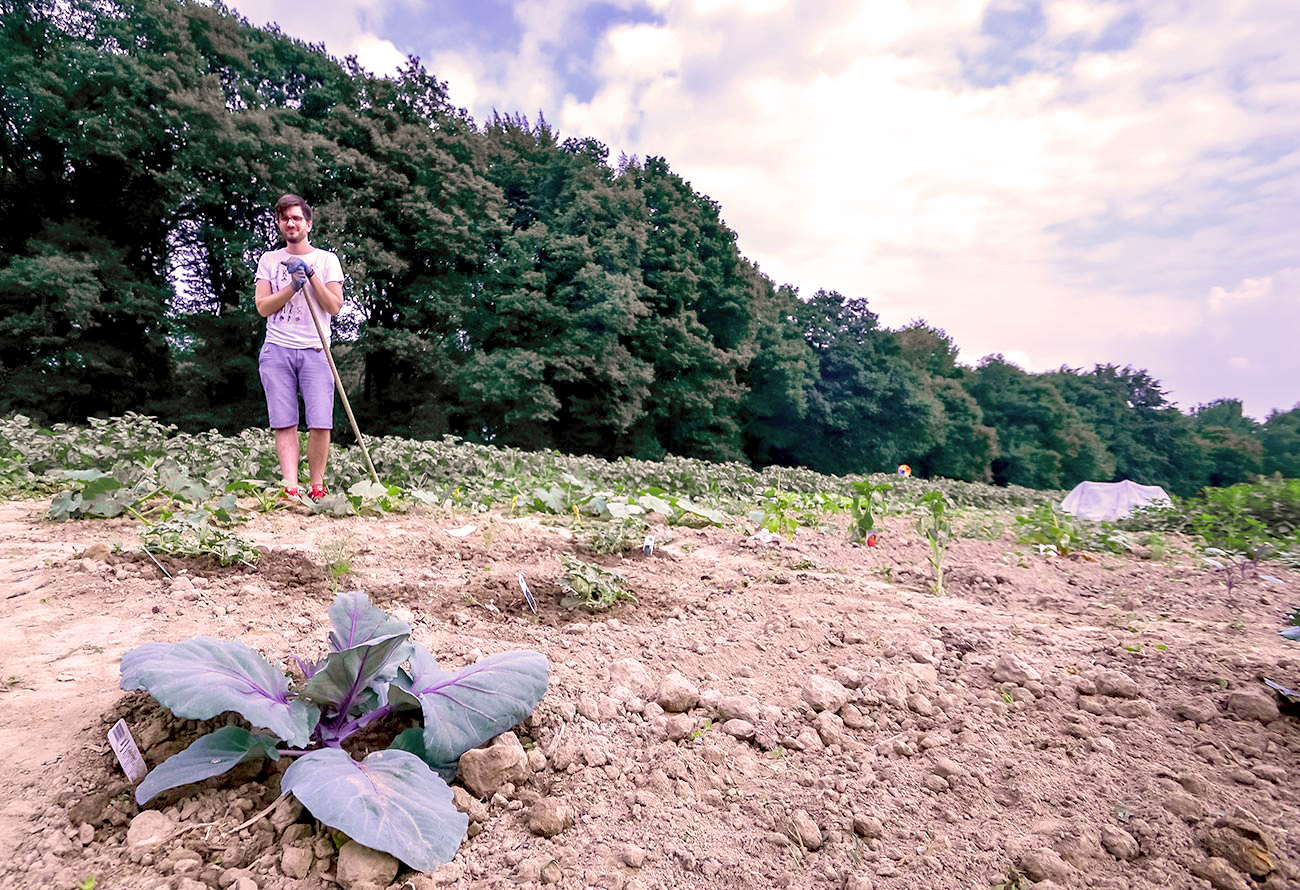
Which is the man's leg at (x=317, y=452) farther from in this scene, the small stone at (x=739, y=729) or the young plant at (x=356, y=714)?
the small stone at (x=739, y=729)

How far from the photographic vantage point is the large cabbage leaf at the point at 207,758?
3.59ft

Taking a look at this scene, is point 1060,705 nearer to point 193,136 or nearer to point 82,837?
point 82,837

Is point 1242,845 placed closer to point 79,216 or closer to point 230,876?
point 230,876

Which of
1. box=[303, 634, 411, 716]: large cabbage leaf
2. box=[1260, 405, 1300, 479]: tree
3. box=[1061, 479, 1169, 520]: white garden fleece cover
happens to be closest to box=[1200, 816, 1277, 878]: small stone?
box=[303, 634, 411, 716]: large cabbage leaf

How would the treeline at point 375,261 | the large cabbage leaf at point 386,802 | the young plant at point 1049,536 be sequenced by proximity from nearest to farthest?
1. the large cabbage leaf at point 386,802
2. the young plant at point 1049,536
3. the treeline at point 375,261

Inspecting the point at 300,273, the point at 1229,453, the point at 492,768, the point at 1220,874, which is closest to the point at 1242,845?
the point at 1220,874

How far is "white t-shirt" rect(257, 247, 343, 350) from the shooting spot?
3912 millimetres

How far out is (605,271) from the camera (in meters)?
17.5

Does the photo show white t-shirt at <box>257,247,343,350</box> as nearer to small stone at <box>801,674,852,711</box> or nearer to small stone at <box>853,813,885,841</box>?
small stone at <box>801,674,852,711</box>

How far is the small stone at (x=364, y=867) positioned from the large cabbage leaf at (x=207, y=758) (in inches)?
10.7

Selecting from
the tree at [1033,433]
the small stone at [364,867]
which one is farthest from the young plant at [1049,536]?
the tree at [1033,433]

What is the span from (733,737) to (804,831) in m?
0.29

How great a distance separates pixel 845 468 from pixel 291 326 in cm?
2283

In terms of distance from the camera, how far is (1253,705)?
1442mm
